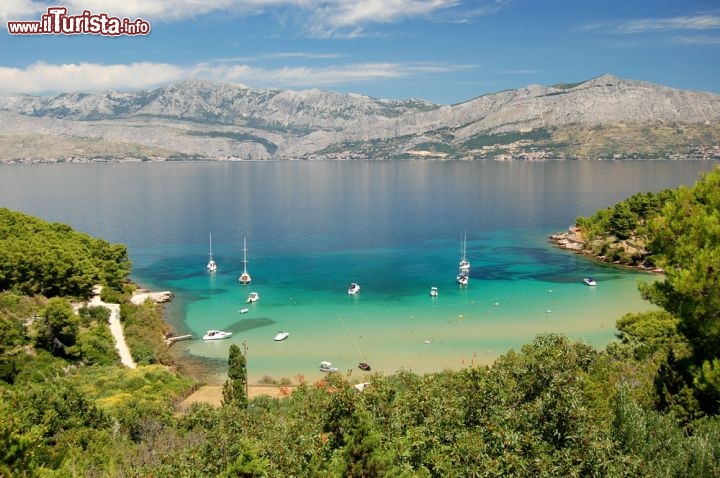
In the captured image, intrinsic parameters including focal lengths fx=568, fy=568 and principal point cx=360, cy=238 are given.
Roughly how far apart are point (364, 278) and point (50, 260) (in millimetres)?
32681

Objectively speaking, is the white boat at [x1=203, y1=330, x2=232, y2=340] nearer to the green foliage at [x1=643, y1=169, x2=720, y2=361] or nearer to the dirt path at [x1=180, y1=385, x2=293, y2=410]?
the dirt path at [x1=180, y1=385, x2=293, y2=410]

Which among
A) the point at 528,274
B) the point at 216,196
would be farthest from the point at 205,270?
the point at 216,196

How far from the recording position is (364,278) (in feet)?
216

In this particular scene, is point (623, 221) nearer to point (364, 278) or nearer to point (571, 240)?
point (571, 240)

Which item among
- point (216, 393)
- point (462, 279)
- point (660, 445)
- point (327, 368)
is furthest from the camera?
point (462, 279)

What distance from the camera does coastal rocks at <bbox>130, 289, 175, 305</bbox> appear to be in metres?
53.5

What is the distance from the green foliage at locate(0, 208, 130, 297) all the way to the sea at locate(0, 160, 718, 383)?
24.7 feet

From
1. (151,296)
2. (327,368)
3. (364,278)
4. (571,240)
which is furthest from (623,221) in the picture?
(151,296)

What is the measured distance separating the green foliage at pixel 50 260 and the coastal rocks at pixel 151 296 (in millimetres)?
2366

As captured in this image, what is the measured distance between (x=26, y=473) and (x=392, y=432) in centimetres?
918

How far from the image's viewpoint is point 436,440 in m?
14.2

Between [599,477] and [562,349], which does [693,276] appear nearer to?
[562,349]

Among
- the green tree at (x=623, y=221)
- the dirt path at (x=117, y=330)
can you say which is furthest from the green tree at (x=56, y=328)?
the green tree at (x=623, y=221)

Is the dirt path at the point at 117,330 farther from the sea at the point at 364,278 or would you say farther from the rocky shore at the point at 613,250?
the rocky shore at the point at 613,250
